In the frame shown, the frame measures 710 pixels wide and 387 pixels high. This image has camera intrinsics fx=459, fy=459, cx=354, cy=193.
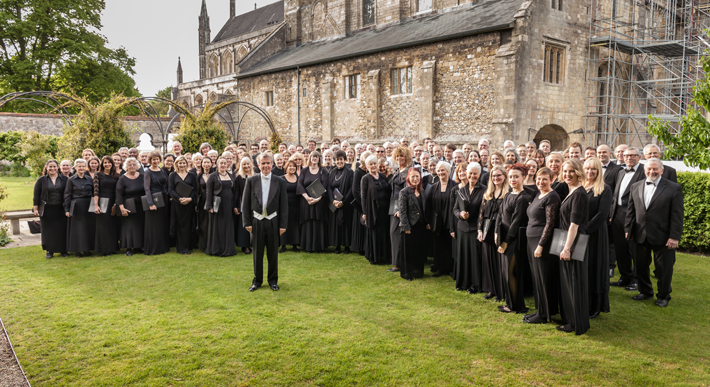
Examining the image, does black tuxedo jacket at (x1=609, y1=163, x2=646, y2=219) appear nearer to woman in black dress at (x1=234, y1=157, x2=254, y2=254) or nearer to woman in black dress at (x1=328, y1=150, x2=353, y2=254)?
woman in black dress at (x1=328, y1=150, x2=353, y2=254)

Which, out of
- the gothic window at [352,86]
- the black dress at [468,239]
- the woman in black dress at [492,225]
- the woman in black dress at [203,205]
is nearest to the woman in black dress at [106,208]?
the woman in black dress at [203,205]

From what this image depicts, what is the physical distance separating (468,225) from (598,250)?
1613mm

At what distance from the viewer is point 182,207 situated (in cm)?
880

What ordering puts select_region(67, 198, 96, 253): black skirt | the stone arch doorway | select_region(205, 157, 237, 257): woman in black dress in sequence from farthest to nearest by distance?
the stone arch doorway < select_region(205, 157, 237, 257): woman in black dress < select_region(67, 198, 96, 253): black skirt

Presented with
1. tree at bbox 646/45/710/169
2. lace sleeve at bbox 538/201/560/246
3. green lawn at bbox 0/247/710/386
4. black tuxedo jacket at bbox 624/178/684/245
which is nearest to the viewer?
green lawn at bbox 0/247/710/386

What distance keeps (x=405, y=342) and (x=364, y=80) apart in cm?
1958

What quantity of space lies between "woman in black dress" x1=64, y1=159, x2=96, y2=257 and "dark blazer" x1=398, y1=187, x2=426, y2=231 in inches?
227

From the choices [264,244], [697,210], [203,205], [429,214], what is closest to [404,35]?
[697,210]

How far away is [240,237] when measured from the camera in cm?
909

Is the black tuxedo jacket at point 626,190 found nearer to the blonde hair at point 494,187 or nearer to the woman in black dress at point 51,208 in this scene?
the blonde hair at point 494,187

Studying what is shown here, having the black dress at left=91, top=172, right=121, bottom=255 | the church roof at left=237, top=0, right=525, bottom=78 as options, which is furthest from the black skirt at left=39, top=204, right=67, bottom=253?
the church roof at left=237, top=0, right=525, bottom=78

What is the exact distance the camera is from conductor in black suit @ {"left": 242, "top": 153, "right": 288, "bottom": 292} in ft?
21.3

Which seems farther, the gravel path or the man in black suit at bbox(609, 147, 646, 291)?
the man in black suit at bbox(609, 147, 646, 291)

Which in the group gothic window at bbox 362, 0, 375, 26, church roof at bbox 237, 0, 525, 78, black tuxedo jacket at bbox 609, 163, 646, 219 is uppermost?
gothic window at bbox 362, 0, 375, 26
